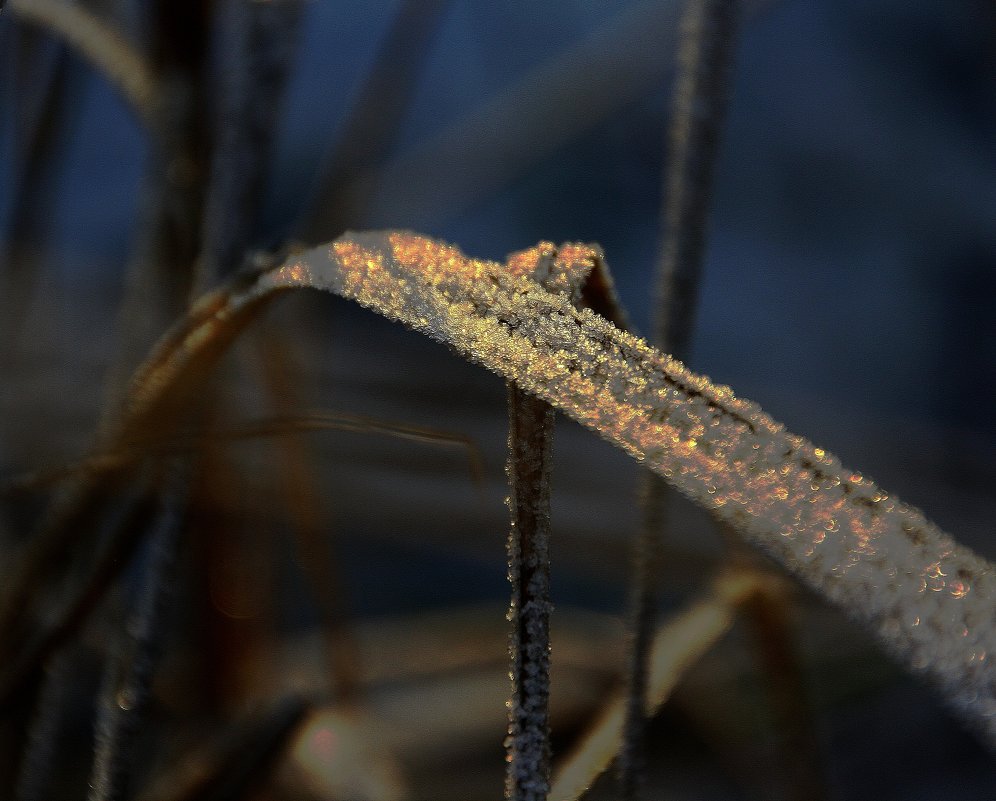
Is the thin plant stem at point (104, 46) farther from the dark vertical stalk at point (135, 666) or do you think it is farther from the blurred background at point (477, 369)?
the dark vertical stalk at point (135, 666)

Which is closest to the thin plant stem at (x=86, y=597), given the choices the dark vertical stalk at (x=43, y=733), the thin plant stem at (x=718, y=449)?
the dark vertical stalk at (x=43, y=733)

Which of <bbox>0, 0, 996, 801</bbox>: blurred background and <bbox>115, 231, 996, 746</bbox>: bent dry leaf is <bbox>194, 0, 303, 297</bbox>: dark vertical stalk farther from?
<bbox>115, 231, 996, 746</bbox>: bent dry leaf

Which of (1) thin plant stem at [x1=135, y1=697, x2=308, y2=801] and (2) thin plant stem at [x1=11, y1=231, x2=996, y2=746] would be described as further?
(1) thin plant stem at [x1=135, y1=697, x2=308, y2=801]

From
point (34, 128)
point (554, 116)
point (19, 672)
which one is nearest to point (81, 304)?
point (554, 116)

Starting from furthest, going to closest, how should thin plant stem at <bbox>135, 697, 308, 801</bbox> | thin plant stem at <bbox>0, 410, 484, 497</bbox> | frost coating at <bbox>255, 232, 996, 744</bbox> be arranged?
thin plant stem at <bbox>135, 697, 308, 801</bbox>, thin plant stem at <bbox>0, 410, 484, 497</bbox>, frost coating at <bbox>255, 232, 996, 744</bbox>

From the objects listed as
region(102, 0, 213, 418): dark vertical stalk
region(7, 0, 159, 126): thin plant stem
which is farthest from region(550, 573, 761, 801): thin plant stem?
region(7, 0, 159, 126): thin plant stem

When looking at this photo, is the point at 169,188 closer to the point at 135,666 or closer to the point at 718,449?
the point at 135,666

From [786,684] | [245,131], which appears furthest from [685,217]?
[786,684]
